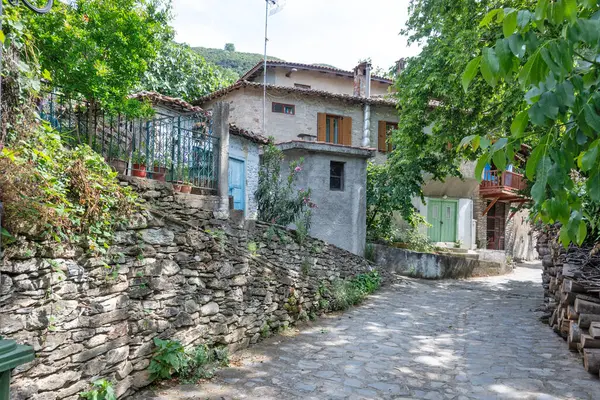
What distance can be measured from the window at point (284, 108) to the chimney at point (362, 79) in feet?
11.9

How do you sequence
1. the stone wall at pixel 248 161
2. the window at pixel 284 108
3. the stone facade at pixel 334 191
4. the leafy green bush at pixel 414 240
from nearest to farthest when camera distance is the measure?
the stone wall at pixel 248 161
the stone facade at pixel 334 191
the leafy green bush at pixel 414 240
the window at pixel 284 108

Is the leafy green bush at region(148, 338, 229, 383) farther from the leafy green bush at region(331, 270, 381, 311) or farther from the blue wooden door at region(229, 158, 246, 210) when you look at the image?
the blue wooden door at region(229, 158, 246, 210)

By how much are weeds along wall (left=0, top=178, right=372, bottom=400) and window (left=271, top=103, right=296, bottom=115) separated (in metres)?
10.9

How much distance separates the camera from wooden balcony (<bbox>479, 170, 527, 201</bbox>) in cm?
1875

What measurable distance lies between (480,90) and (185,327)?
7752mm

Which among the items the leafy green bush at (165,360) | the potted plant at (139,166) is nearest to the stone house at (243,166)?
the potted plant at (139,166)

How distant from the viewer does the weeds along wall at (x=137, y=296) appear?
2975 mm

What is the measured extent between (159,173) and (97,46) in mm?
1763

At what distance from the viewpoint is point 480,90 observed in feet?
29.5

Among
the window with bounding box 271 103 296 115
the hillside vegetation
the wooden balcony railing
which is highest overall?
the hillside vegetation

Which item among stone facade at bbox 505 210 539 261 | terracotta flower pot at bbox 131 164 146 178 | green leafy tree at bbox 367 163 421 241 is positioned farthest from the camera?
stone facade at bbox 505 210 539 261

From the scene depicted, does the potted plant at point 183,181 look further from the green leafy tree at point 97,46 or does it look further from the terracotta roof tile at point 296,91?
the terracotta roof tile at point 296,91

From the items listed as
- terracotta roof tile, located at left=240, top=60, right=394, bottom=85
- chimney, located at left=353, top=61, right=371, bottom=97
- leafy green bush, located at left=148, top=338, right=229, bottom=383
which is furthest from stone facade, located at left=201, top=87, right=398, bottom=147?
leafy green bush, located at left=148, top=338, right=229, bottom=383

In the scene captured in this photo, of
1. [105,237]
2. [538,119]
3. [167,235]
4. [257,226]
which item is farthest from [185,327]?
[538,119]
